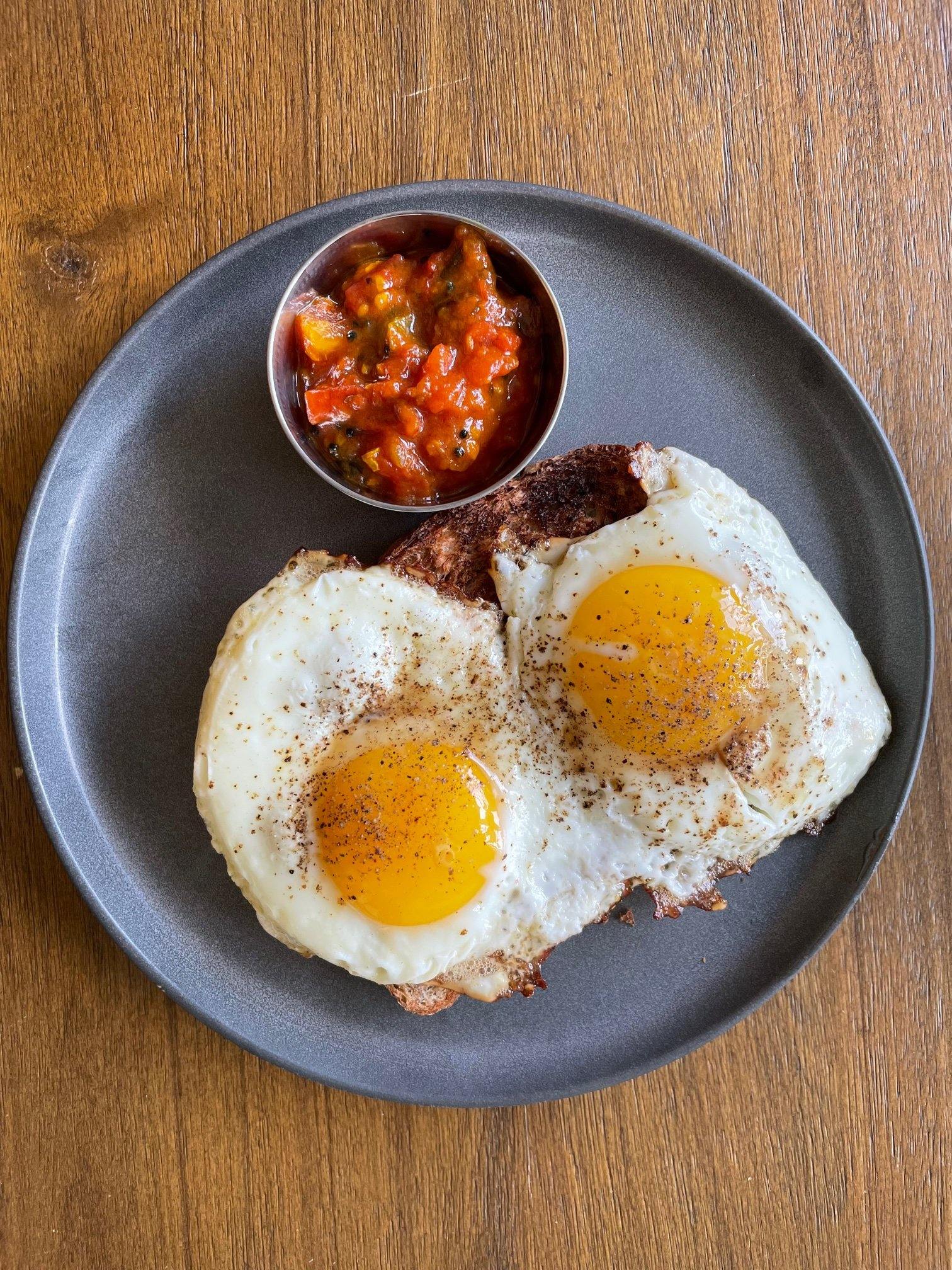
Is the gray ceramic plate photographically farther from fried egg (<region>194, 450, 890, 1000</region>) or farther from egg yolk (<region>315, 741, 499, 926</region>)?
egg yolk (<region>315, 741, 499, 926</region>)

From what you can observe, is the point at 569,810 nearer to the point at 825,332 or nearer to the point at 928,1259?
the point at 825,332

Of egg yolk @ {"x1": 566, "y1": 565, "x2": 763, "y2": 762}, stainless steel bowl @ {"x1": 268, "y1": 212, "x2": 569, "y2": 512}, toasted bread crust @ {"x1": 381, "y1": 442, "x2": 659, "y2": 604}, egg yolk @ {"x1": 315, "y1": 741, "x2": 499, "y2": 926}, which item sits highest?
stainless steel bowl @ {"x1": 268, "y1": 212, "x2": 569, "y2": 512}

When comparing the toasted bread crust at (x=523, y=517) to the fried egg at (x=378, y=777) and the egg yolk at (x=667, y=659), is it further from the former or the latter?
the egg yolk at (x=667, y=659)

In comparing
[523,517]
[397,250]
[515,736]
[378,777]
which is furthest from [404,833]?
[397,250]

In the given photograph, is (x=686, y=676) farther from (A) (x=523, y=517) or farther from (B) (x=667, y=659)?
(A) (x=523, y=517)

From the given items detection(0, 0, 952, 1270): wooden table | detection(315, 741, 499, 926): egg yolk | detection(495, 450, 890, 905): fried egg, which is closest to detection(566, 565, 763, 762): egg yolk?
detection(495, 450, 890, 905): fried egg

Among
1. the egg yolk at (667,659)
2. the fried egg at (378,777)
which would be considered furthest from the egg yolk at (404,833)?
the egg yolk at (667,659)

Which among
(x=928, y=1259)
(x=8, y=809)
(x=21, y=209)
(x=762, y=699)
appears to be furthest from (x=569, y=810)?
(x=21, y=209)
